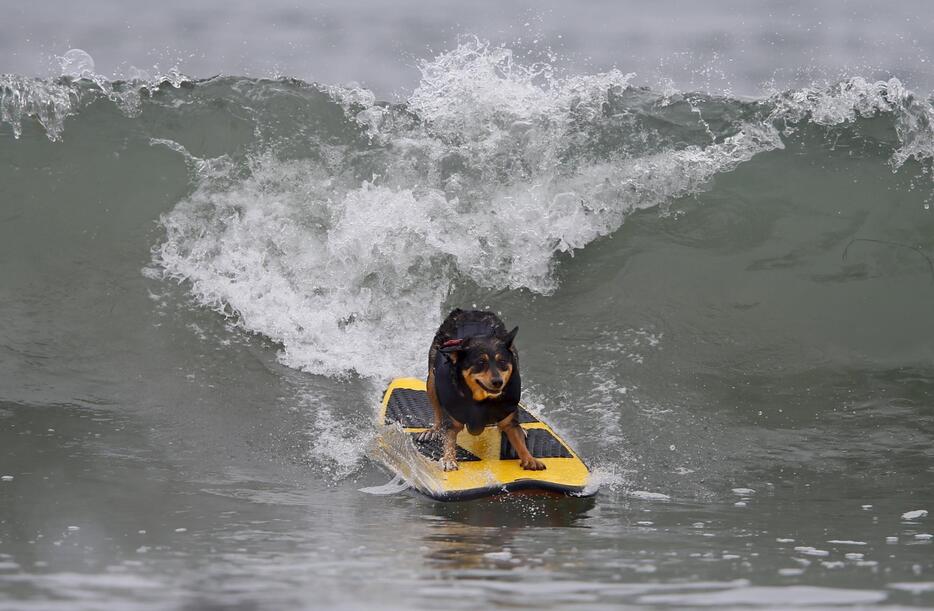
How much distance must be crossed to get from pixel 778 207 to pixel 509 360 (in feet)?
16.4

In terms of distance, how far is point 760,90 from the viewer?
38.3 ft

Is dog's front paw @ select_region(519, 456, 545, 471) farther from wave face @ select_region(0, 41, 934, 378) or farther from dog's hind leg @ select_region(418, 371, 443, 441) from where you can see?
wave face @ select_region(0, 41, 934, 378)

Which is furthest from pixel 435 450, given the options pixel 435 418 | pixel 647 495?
pixel 647 495

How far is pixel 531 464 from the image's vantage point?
21.5 ft

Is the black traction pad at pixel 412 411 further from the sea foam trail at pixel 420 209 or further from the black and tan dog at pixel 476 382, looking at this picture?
the sea foam trail at pixel 420 209

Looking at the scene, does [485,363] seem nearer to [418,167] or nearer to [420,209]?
[420,209]

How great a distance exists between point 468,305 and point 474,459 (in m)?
2.98

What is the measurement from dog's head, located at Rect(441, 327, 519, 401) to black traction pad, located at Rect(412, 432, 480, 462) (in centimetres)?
47

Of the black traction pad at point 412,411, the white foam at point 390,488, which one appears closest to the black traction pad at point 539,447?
the black traction pad at point 412,411

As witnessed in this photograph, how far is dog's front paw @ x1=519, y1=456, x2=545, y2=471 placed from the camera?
6.53 m

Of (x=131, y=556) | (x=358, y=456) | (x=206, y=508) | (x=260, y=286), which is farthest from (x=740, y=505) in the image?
(x=260, y=286)

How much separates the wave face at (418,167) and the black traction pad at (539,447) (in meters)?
1.95

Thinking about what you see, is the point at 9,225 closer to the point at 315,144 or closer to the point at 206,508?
the point at 315,144

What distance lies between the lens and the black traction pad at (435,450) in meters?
6.68
